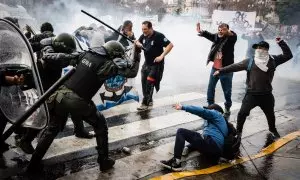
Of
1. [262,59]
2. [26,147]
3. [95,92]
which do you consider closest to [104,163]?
[95,92]

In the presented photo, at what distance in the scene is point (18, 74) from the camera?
3.65 m

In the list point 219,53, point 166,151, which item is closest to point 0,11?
point 219,53

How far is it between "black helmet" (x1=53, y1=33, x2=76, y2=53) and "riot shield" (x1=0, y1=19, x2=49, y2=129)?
0.99 meters

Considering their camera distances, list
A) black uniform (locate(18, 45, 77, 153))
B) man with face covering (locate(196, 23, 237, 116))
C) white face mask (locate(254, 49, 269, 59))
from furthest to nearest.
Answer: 1. man with face covering (locate(196, 23, 237, 116))
2. white face mask (locate(254, 49, 269, 59))
3. black uniform (locate(18, 45, 77, 153))

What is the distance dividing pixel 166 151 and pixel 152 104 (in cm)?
299

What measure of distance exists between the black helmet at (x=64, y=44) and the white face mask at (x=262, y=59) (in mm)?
3154

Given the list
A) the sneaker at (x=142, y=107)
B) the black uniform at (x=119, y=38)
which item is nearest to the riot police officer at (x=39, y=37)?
the black uniform at (x=119, y=38)

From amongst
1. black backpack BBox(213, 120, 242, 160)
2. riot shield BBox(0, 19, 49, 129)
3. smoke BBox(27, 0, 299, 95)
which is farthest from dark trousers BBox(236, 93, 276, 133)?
smoke BBox(27, 0, 299, 95)

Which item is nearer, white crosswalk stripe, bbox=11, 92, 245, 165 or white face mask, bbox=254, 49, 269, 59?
white crosswalk stripe, bbox=11, 92, 245, 165

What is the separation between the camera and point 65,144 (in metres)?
5.62

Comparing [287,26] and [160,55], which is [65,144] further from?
[287,26]

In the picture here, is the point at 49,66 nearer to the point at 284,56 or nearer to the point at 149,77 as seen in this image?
the point at 149,77

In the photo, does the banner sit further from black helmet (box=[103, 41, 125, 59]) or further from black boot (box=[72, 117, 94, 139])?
black helmet (box=[103, 41, 125, 59])

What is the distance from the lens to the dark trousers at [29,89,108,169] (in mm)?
4402
